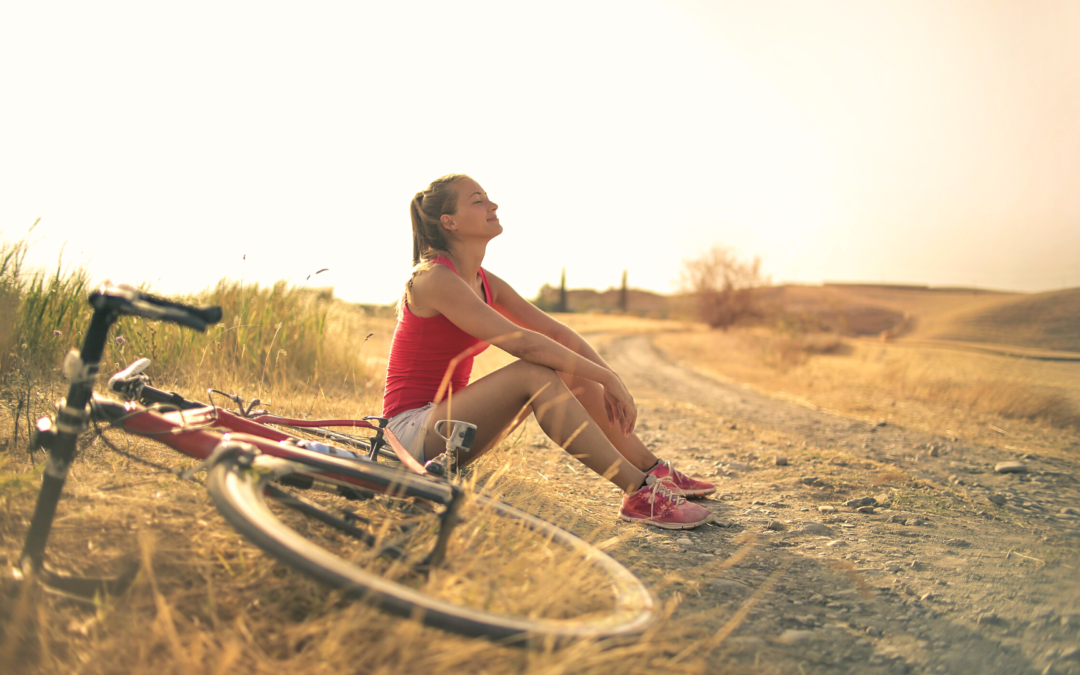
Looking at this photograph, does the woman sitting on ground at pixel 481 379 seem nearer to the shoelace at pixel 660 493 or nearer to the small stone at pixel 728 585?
the shoelace at pixel 660 493

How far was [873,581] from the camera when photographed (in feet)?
7.81

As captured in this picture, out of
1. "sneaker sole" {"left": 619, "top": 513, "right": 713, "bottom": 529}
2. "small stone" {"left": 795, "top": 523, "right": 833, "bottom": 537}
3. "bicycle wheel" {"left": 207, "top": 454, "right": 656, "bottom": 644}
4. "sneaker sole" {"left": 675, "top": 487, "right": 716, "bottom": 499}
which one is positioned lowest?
"small stone" {"left": 795, "top": 523, "right": 833, "bottom": 537}

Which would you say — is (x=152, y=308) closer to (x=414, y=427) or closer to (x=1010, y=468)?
(x=414, y=427)

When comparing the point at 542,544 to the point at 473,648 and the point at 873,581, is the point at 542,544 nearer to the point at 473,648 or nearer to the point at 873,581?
the point at 473,648

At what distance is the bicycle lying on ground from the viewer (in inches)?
48.3

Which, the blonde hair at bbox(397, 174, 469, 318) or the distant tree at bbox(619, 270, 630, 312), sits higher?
the distant tree at bbox(619, 270, 630, 312)

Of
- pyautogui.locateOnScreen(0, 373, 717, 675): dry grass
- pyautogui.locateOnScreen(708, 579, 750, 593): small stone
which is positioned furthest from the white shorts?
pyautogui.locateOnScreen(708, 579, 750, 593): small stone

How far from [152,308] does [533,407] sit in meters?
1.56

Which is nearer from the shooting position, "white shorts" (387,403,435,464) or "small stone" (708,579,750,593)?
"small stone" (708,579,750,593)

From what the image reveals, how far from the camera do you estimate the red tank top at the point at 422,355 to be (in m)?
2.72

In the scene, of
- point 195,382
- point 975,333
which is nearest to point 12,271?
point 195,382

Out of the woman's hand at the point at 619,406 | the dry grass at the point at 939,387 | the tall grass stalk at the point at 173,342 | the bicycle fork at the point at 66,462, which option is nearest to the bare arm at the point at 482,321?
the woman's hand at the point at 619,406

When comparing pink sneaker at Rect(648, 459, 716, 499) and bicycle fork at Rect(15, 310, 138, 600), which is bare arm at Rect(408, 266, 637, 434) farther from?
bicycle fork at Rect(15, 310, 138, 600)

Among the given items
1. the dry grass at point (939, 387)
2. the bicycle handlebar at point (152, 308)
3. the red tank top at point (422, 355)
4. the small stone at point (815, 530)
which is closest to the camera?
the bicycle handlebar at point (152, 308)
